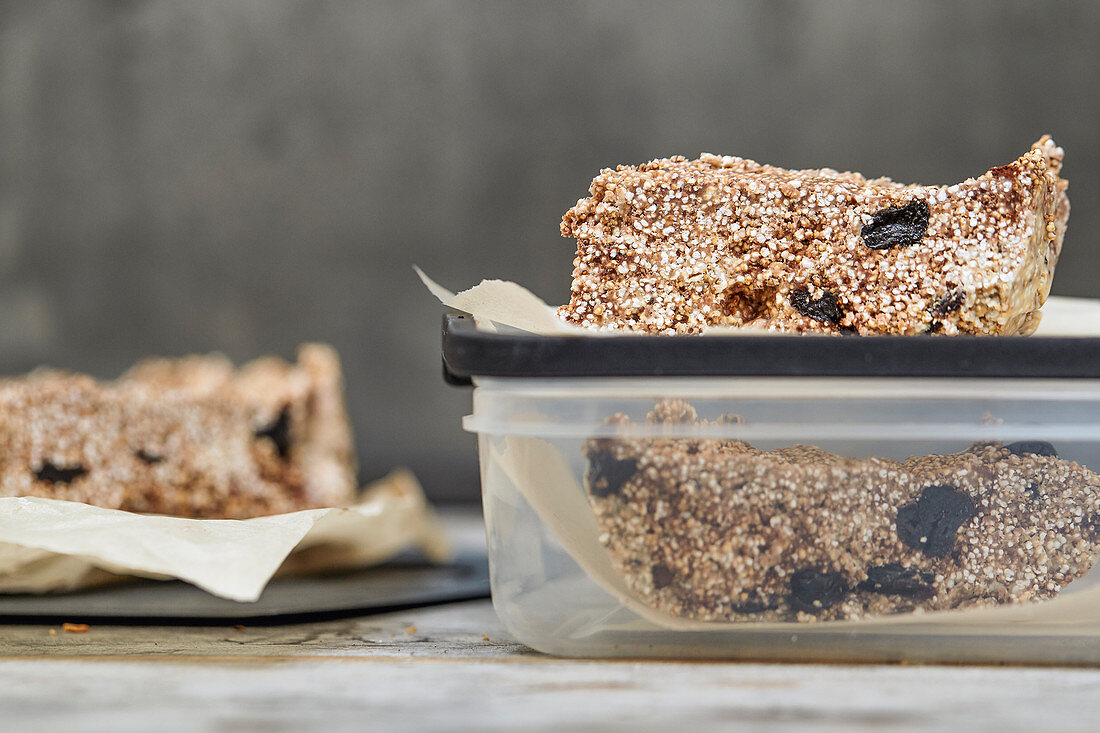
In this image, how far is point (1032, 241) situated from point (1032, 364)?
0.33 ft

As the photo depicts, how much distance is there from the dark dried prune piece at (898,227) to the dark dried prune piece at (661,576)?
0.23 meters

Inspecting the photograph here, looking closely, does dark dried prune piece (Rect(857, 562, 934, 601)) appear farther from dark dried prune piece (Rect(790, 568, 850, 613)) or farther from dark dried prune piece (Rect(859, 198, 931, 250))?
dark dried prune piece (Rect(859, 198, 931, 250))

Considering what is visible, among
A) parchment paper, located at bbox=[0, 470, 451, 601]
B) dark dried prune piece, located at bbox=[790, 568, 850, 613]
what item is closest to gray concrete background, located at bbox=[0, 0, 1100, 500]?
parchment paper, located at bbox=[0, 470, 451, 601]

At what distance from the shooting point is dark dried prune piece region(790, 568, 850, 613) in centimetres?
52

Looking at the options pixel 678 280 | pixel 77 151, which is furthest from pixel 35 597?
pixel 77 151

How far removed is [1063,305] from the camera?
74cm

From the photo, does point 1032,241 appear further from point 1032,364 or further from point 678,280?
point 678,280

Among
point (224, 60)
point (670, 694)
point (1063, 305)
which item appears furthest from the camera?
point (224, 60)

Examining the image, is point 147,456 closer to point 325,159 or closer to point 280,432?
point 280,432

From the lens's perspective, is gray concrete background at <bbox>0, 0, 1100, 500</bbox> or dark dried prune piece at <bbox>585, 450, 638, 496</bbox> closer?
dark dried prune piece at <bbox>585, 450, 638, 496</bbox>

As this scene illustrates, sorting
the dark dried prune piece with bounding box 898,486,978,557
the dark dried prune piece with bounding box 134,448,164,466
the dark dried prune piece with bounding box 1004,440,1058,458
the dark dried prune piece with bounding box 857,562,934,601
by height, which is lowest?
the dark dried prune piece with bounding box 134,448,164,466

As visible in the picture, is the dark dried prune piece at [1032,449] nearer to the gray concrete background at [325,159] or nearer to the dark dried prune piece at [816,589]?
the dark dried prune piece at [816,589]

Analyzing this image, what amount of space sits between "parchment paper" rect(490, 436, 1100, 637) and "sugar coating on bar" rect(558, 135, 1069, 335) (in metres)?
0.10

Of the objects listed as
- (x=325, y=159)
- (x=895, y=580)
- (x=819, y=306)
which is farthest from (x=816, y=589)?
(x=325, y=159)
